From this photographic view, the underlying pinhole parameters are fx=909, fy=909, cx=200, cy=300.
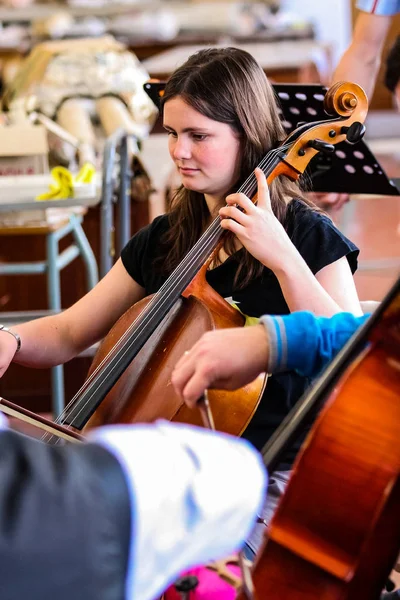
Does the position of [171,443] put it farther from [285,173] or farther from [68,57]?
[68,57]

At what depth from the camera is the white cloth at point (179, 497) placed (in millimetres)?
Answer: 522

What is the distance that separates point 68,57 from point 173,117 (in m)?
2.39

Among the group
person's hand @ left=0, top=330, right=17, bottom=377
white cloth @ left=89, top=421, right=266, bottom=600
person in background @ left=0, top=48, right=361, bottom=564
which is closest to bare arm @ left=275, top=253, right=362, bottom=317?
person in background @ left=0, top=48, right=361, bottom=564

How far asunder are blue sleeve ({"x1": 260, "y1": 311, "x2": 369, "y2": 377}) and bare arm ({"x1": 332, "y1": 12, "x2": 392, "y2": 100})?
1.50 metres

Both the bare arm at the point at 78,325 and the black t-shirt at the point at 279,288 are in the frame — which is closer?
the black t-shirt at the point at 279,288

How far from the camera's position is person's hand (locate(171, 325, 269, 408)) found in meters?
0.86

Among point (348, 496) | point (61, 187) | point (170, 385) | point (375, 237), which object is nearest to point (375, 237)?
point (375, 237)

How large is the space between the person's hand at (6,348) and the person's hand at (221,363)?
0.60m

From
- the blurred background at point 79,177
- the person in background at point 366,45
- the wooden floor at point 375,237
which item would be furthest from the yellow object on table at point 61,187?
the wooden floor at point 375,237

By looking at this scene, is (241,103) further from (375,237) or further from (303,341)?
(375,237)

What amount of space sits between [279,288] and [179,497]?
3.06 feet

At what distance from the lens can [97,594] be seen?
0.52 m

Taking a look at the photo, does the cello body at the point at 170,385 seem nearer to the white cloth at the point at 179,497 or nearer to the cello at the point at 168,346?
the cello at the point at 168,346

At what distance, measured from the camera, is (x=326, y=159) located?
1748 mm
